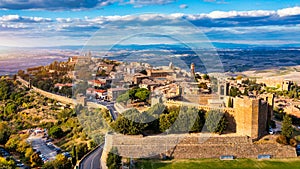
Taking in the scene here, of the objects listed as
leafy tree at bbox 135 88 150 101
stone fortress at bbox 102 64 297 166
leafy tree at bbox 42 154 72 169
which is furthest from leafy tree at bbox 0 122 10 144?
stone fortress at bbox 102 64 297 166

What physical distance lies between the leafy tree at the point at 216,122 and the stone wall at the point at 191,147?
0.22 metres

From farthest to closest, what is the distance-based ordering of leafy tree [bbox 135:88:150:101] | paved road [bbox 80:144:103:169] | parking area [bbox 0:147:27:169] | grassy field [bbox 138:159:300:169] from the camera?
leafy tree [bbox 135:88:150:101] → parking area [bbox 0:147:27:169] → paved road [bbox 80:144:103:169] → grassy field [bbox 138:159:300:169]

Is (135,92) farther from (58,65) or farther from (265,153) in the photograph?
(58,65)

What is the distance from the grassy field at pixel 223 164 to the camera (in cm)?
940

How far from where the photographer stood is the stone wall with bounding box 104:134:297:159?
385 inches

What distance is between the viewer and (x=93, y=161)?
9.97m

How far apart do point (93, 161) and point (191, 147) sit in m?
2.92

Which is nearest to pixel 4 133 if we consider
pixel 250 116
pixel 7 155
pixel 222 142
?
pixel 7 155

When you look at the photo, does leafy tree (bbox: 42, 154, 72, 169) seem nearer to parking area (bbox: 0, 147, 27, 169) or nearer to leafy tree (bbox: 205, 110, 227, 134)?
parking area (bbox: 0, 147, 27, 169)

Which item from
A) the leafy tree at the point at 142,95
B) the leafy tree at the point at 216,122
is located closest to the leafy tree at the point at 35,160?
the leafy tree at the point at 142,95

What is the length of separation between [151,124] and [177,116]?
85cm

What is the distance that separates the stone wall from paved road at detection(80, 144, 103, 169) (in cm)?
46

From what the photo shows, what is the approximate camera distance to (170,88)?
16.0 metres

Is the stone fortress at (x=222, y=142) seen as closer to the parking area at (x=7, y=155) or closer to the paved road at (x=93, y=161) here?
the paved road at (x=93, y=161)
